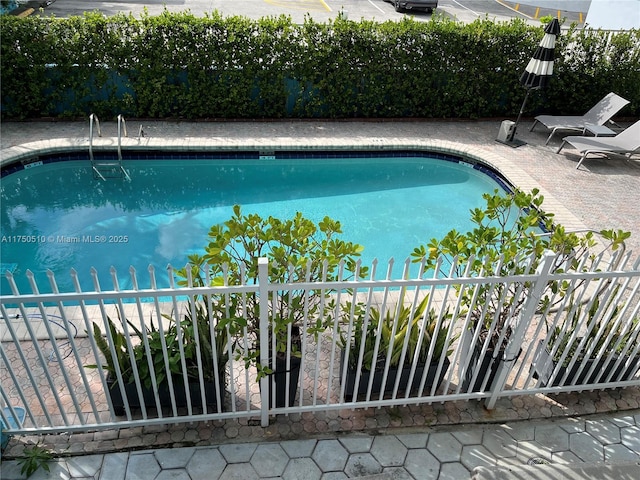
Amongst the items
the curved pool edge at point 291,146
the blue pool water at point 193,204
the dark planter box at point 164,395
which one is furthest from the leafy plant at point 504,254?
the curved pool edge at point 291,146

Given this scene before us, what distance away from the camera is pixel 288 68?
31.2 feet

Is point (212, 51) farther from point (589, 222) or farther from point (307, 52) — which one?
point (589, 222)

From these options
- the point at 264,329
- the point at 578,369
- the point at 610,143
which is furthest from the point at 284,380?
the point at 610,143

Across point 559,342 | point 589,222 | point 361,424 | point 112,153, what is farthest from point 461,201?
point 112,153

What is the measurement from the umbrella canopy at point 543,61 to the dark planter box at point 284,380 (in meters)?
7.61


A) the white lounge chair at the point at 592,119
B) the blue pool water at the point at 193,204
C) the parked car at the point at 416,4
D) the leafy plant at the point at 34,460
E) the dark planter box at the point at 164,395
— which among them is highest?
the parked car at the point at 416,4

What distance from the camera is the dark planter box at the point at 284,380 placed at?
3559mm

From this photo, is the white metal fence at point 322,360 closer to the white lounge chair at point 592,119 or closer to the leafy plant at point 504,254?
the leafy plant at point 504,254

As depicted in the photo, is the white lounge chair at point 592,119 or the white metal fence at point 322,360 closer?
the white metal fence at point 322,360

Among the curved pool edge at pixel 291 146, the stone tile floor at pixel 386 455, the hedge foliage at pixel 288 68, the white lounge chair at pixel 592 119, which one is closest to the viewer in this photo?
the stone tile floor at pixel 386 455

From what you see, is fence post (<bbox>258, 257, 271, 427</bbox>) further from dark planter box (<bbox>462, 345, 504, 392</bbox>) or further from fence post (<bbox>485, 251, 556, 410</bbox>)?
fence post (<bbox>485, 251, 556, 410</bbox>)

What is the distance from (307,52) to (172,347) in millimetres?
7333

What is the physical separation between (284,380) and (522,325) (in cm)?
181

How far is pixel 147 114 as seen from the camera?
953cm
